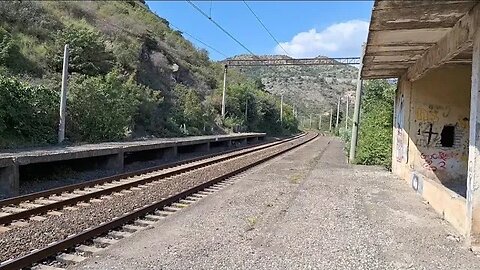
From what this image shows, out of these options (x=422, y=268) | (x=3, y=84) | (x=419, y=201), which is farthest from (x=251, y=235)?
(x=3, y=84)

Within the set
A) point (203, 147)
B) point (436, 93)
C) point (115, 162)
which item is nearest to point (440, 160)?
point (436, 93)

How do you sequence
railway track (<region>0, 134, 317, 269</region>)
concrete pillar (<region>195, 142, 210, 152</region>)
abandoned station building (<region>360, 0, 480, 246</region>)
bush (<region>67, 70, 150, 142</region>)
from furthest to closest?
concrete pillar (<region>195, 142, 210, 152</region>), bush (<region>67, 70, 150, 142</region>), abandoned station building (<region>360, 0, 480, 246</region>), railway track (<region>0, 134, 317, 269</region>)

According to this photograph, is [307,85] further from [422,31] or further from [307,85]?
[422,31]

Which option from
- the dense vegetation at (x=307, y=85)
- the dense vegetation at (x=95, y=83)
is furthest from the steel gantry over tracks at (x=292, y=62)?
the dense vegetation at (x=307, y=85)

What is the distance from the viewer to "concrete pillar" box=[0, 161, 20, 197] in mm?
11133

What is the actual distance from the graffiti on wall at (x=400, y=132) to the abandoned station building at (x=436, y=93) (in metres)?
0.03

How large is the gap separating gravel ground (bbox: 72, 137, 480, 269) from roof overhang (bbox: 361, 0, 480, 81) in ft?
11.4

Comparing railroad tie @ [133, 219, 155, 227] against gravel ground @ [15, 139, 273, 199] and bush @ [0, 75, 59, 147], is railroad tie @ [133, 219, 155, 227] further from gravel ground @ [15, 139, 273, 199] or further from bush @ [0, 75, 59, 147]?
bush @ [0, 75, 59, 147]

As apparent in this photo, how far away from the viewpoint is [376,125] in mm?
21422

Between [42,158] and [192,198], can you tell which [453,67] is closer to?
[192,198]

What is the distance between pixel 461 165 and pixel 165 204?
979 cm

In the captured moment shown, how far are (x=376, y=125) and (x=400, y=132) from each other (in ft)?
15.8

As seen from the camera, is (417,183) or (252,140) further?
(252,140)

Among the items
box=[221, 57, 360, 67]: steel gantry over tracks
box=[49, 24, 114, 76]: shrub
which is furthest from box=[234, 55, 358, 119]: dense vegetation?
box=[49, 24, 114, 76]: shrub
